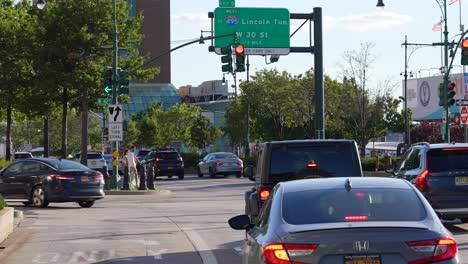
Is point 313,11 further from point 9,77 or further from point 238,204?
point 9,77

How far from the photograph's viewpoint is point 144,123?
111m

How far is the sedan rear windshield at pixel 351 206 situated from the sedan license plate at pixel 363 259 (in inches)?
19.4

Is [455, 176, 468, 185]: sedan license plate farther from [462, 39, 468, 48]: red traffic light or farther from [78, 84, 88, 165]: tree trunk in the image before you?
[78, 84, 88, 165]: tree trunk

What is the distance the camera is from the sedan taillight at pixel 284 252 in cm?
716

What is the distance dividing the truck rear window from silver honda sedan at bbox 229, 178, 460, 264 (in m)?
5.79

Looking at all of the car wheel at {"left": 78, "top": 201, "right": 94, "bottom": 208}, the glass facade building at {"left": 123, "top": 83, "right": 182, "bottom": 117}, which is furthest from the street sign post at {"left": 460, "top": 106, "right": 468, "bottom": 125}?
the glass facade building at {"left": 123, "top": 83, "right": 182, "bottom": 117}

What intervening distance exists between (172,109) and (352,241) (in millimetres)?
105788

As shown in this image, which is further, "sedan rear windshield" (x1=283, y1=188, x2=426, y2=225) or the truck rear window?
the truck rear window

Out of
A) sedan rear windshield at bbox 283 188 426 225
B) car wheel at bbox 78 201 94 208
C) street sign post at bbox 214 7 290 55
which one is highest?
street sign post at bbox 214 7 290 55

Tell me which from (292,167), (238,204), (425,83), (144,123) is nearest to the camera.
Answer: (292,167)

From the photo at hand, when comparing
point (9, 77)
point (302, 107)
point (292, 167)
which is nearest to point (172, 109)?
point (302, 107)

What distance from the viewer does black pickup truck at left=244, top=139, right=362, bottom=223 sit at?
47.1 ft

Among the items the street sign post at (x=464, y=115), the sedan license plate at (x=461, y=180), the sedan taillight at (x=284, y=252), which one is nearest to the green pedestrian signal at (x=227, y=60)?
the street sign post at (x=464, y=115)

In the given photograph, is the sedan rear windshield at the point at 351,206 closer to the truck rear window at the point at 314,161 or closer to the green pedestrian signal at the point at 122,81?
the truck rear window at the point at 314,161
